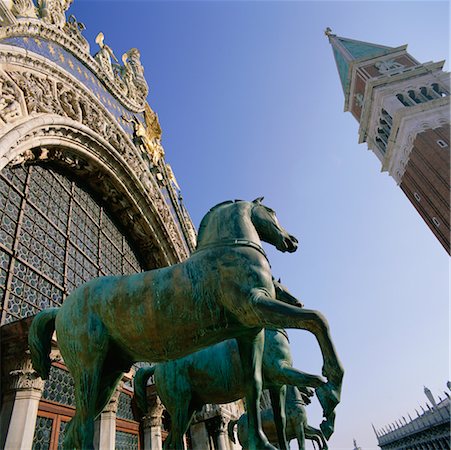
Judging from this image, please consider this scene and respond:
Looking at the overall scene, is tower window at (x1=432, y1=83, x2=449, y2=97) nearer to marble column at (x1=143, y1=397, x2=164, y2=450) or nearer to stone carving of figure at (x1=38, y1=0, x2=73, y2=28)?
stone carving of figure at (x1=38, y1=0, x2=73, y2=28)

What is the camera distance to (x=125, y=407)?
29.3 feet

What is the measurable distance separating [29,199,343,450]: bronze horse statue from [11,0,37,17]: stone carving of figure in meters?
7.71

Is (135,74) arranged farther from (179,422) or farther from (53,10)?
(179,422)

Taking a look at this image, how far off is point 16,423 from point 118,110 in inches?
425

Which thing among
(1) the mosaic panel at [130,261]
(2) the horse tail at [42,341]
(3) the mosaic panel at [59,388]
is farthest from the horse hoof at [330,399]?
(1) the mosaic panel at [130,261]

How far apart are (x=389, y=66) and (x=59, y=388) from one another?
38.1 metres

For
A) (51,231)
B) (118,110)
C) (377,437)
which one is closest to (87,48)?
(118,110)

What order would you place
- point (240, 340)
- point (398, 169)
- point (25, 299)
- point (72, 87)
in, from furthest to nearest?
point (398, 169) → point (72, 87) → point (25, 299) → point (240, 340)

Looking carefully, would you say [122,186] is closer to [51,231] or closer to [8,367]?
[51,231]

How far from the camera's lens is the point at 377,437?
79.7 m

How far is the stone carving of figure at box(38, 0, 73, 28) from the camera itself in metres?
9.79

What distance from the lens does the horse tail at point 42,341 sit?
3314 mm

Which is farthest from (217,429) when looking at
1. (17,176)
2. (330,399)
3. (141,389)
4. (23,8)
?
(23,8)

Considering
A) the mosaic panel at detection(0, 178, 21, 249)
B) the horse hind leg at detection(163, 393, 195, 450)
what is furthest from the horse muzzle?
the mosaic panel at detection(0, 178, 21, 249)
